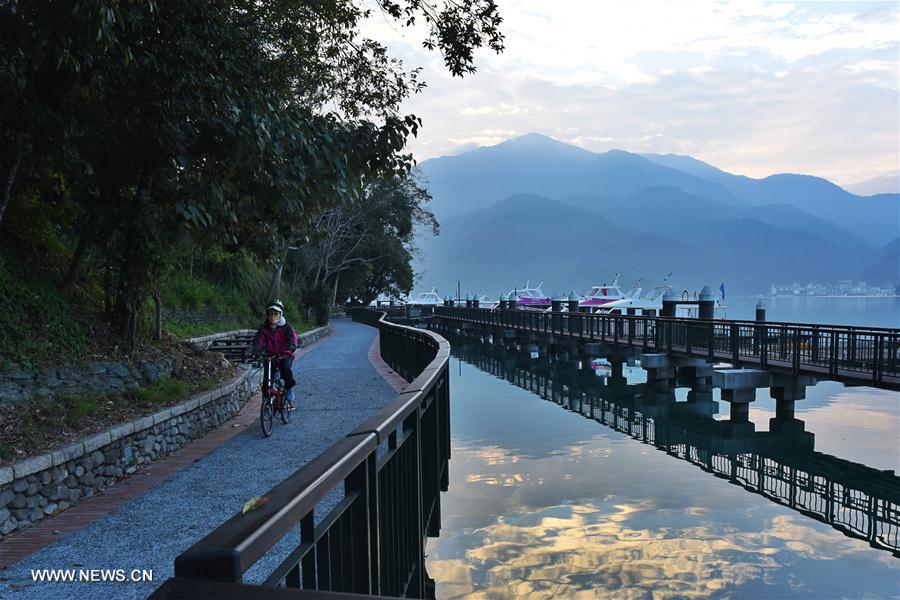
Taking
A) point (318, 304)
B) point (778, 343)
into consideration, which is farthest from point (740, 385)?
point (318, 304)

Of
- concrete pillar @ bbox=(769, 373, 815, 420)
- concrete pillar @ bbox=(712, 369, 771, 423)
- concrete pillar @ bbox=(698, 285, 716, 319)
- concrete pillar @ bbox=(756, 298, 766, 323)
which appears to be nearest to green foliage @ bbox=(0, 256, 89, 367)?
concrete pillar @ bbox=(712, 369, 771, 423)

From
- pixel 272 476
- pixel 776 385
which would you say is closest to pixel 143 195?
pixel 272 476

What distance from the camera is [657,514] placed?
9539 millimetres

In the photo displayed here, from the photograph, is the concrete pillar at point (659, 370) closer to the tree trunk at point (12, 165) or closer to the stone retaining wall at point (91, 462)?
the stone retaining wall at point (91, 462)

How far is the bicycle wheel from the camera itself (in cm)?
971

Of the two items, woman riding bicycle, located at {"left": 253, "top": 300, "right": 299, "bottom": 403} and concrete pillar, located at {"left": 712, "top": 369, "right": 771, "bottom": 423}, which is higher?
woman riding bicycle, located at {"left": 253, "top": 300, "right": 299, "bottom": 403}

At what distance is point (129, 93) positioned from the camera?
938 centimetres

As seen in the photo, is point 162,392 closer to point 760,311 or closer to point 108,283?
point 108,283

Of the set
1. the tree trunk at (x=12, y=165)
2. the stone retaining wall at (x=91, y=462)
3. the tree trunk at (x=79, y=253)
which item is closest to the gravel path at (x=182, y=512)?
the stone retaining wall at (x=91, y=462)

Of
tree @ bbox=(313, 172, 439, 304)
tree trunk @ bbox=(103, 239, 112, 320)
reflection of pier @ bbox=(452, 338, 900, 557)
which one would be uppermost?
tree @ bbox=(313, 172, 439, 304)

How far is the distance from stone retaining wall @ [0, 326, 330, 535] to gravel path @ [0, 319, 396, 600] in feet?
1.78

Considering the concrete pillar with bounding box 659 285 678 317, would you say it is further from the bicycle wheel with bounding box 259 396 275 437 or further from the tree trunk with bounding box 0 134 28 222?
the tree trunk with bounding box 0 134 28 222

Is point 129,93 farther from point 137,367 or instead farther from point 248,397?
point 248,397

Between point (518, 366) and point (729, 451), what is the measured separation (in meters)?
17.4
